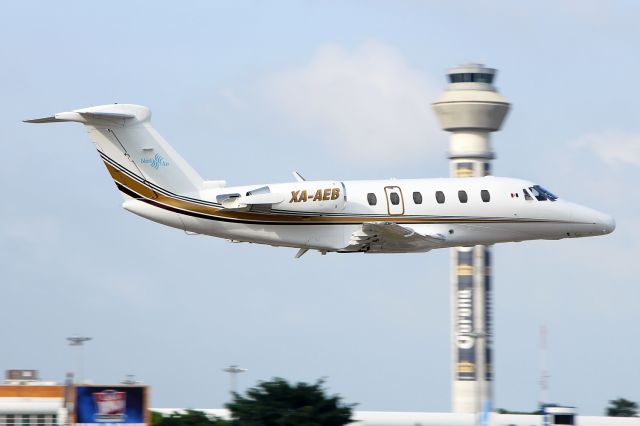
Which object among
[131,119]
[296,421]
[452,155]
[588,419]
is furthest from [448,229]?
[452,155]

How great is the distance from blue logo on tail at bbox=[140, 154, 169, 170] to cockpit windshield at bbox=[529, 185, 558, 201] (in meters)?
12.3

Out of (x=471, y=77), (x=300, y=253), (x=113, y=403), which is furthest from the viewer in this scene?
(x=471, y=77)

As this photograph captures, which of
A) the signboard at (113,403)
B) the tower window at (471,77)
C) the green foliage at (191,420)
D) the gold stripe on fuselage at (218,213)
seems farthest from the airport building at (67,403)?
the tower window at (471,77)

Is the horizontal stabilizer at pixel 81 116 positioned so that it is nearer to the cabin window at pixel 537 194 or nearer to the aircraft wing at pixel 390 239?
the aircraft wing at pixel 390 239

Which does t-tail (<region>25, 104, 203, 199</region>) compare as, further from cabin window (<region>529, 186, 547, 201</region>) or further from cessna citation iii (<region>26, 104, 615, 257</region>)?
cabin window (<region>529, 186, 547, 201</region>)

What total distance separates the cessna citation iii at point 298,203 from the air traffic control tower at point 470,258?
207ft

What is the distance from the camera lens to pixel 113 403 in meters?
54.6

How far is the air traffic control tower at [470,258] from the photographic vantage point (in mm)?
109000

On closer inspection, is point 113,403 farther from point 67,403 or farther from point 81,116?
point 81,116

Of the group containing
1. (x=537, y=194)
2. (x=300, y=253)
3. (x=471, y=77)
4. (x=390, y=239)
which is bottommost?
(x=300, y=253)

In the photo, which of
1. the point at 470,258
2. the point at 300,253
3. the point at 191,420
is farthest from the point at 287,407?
the point at 470,258

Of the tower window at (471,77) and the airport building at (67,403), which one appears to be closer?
the airport building at (67,403)

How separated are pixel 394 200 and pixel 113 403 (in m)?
16.5

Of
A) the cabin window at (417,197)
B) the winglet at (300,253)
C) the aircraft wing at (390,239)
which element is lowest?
the winglet at (300,253)
